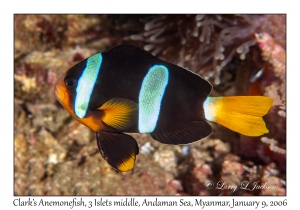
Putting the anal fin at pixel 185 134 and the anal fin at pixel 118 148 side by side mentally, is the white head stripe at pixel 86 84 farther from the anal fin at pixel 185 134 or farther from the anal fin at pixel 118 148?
the anal fin at pixel 185 134

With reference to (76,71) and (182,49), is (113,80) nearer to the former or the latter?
(76,71)

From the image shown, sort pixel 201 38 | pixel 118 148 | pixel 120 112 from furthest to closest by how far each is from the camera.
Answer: pixel 201 38, pixel 118 148, pixel 120 112

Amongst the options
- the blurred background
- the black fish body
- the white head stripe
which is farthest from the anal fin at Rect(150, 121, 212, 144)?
the blurred background

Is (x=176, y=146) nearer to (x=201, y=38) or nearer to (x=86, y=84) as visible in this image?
(x=201, y=38)

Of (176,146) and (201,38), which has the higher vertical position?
(201,38)

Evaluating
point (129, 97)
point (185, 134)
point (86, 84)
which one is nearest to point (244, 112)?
point (185, 134)

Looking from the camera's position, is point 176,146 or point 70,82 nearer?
point 70,82

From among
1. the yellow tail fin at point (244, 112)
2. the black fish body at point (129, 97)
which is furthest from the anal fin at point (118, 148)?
the yellow tail fin at point (244, 112)

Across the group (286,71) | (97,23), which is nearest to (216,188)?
(286,71)
